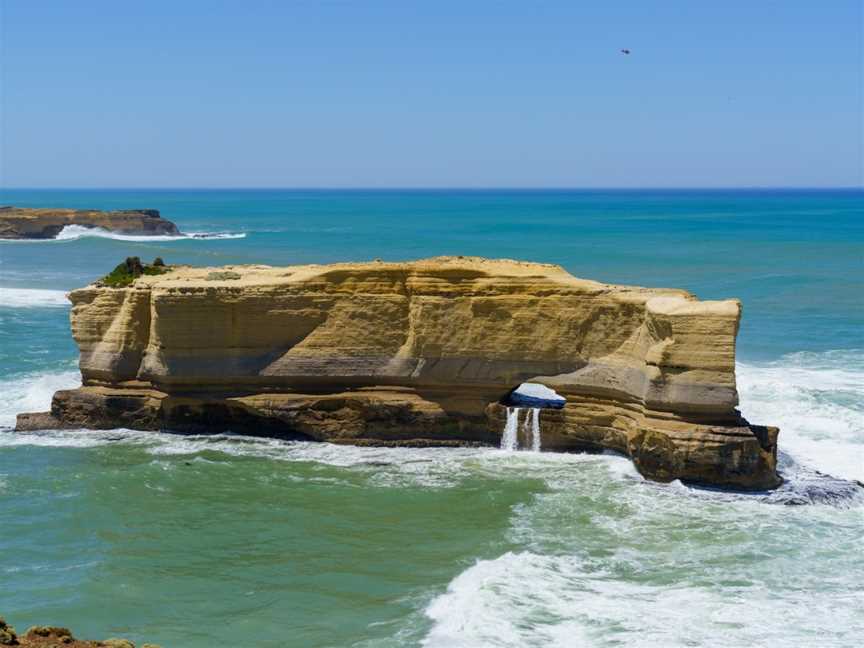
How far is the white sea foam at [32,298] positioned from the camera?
51562 mm

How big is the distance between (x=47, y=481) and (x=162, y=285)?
558 centimetres

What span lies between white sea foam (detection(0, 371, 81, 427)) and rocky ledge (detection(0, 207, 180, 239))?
6924 centimetres

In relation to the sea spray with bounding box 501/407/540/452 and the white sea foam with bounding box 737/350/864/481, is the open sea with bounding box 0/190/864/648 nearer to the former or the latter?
the white sea foam with bounding box 737/350/864/481

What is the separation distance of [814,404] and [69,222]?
282ft

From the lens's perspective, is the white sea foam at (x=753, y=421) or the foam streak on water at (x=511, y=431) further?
the foam streak on water at (x=511, y=431)

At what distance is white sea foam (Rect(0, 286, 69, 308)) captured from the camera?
5156cm

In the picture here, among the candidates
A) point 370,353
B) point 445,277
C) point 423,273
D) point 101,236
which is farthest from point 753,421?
point 101,236

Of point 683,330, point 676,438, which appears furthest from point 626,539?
point 683,330

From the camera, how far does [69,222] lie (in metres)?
103

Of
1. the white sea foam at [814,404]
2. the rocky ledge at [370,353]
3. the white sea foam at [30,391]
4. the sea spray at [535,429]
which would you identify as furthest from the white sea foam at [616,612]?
the white sea foam at [30,391]

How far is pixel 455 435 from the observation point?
26641 millimetres

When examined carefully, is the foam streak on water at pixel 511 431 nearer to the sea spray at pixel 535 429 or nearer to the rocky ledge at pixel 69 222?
the sea spray at pixel 535 429

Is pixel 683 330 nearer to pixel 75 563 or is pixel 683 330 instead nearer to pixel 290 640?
Answer: pixel 290 640

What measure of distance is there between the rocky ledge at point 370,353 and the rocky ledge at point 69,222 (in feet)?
252
